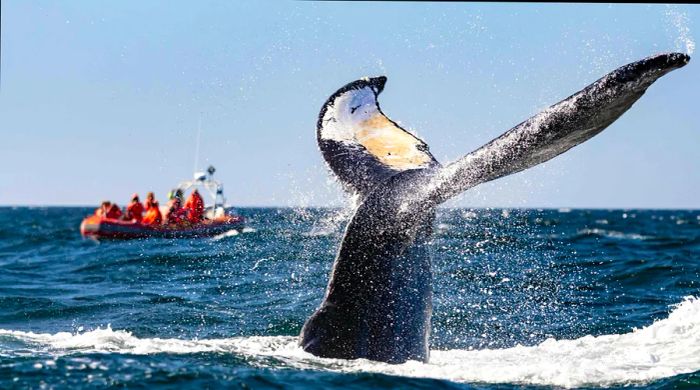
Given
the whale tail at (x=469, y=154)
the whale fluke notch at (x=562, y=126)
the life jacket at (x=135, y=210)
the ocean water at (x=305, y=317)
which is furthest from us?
the life jacket at (x=135, y=210)

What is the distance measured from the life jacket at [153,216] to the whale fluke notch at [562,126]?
928 inches

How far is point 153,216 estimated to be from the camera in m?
28.3

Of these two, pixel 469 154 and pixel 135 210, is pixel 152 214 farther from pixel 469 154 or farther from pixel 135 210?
pixel 469 154

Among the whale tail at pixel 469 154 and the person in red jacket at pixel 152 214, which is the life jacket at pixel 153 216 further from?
the whale tail at pixel 469 154

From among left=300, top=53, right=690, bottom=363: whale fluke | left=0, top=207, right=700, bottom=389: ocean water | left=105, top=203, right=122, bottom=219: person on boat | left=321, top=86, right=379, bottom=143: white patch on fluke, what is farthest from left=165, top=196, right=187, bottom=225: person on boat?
left=321, top=86, right=379, bottom=143: white patch on fluke

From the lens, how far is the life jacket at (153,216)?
2821 cm

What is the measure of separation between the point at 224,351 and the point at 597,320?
Answer: 4368mm

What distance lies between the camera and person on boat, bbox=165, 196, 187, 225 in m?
28.0

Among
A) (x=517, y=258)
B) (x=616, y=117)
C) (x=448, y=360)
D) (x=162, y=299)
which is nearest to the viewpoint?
(x=616, y=117)

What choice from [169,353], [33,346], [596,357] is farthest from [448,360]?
[33,346]

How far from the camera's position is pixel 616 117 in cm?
476

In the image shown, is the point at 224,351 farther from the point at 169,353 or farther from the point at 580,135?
the point at 580,135

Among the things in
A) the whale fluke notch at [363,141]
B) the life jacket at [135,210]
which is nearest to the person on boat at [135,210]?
the life jacket at [135,210]

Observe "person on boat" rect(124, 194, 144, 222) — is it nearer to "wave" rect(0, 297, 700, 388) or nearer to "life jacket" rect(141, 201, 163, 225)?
"life jacket" rect(141, 201, 163, 225)
